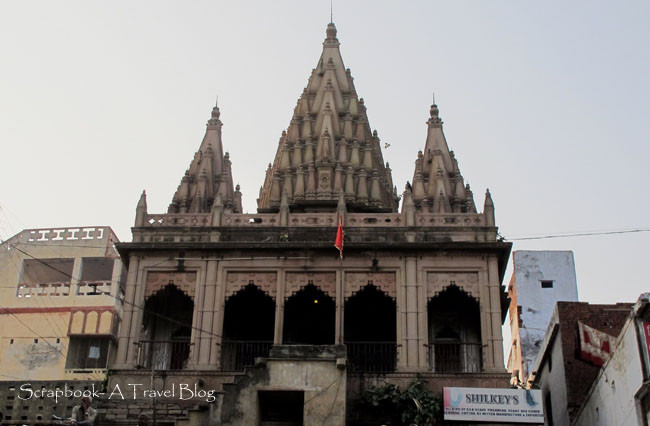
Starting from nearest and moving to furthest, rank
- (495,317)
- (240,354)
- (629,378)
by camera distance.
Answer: (629,378) → (495,317) → (240,354)

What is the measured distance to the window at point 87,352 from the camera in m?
45.5

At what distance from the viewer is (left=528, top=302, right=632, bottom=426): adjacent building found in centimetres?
3169

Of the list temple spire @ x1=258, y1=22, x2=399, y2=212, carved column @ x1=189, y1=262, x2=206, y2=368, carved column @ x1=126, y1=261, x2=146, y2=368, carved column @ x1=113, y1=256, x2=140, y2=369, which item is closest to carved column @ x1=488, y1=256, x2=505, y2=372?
temple spire @ x1=258, y1=22, x2=399, y2=212

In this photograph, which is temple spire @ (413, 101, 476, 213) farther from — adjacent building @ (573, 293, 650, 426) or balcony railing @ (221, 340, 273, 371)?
adjacent building @ (573, 293, 650, 426)

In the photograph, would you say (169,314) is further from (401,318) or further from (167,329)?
(401,318)

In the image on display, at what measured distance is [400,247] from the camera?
Answer: 30.5 m

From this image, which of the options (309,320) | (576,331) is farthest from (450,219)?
(309,320)

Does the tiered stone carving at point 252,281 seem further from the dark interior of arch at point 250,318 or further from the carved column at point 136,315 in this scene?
the carved column at point 136,315

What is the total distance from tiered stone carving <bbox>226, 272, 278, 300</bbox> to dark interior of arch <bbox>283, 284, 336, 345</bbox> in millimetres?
→ 1882

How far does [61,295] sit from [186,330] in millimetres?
16376

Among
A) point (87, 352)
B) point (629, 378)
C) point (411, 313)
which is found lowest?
point (629, 378)

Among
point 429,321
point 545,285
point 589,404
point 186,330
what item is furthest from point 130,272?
point 545,285

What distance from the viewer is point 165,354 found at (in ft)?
103

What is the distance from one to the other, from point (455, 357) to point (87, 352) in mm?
21904
